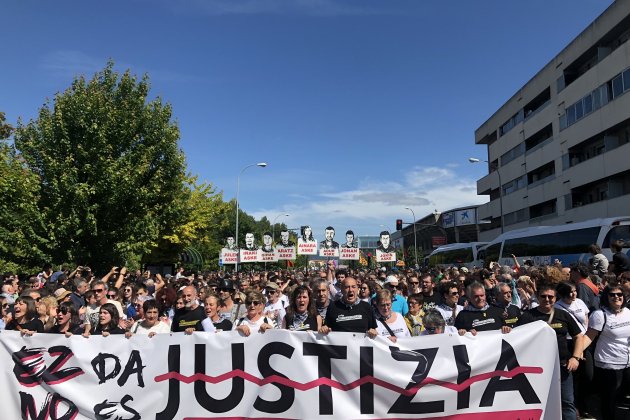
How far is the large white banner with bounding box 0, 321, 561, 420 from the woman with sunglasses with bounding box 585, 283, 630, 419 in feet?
2.20

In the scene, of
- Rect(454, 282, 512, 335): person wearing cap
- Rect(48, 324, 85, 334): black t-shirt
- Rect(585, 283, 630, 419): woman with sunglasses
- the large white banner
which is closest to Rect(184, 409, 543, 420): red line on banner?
the large white banner

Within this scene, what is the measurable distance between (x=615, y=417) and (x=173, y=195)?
795 inches

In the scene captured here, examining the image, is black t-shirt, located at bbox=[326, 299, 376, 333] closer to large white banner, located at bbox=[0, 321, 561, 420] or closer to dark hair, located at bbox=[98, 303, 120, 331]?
large white banner, located at bbox=[0, 321, 561, 420]

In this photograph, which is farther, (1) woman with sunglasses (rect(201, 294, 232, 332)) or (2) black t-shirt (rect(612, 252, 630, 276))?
(2) black t-shirt (rect(612, 252, 630, 276))

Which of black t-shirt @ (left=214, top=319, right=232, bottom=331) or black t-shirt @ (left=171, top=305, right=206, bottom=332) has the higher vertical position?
black t-shirt @ (left=171, top=305, right=206, bottom=332)

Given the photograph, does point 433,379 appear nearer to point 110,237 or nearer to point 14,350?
point 14,350

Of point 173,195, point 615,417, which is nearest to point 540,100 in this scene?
point 173,195

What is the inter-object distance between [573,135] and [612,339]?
37.5 m

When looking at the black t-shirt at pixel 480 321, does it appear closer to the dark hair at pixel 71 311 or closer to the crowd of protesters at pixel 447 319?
the crowd of protesters at pixel 447 319

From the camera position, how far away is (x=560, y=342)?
5.23 m

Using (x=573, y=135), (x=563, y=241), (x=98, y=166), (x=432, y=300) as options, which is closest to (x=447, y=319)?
(x=432, y=300)

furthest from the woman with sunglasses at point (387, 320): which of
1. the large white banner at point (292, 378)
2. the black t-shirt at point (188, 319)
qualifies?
the black t-shirt at point (188, 319)

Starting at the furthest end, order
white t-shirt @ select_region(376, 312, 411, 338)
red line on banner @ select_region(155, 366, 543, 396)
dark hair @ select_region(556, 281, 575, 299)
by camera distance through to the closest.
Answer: dark hair @ select_region(556, 281, 575, 299) → white t-shirt @ select_region(376, 312, 411, 338) → red line on banner @ select_region(155, 366, 543, 396)

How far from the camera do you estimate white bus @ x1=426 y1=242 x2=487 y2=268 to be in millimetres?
37562
